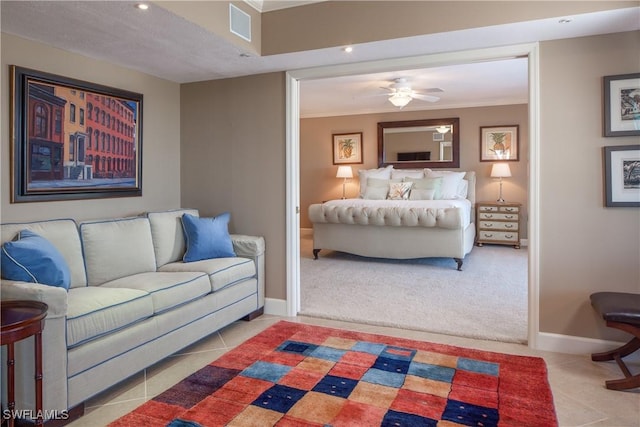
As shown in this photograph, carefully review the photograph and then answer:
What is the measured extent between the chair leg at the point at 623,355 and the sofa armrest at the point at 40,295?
2851 millimetres

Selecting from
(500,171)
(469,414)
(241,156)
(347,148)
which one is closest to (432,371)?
(469,414)

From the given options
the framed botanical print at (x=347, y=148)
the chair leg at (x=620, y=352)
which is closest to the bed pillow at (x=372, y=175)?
the framed botanical print at (x=347, y=148)

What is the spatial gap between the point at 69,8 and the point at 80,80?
962mm

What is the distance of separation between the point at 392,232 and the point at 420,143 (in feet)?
8.82

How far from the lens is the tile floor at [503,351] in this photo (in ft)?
7.19

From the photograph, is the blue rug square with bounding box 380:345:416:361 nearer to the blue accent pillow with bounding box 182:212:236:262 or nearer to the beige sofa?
the beige sofa

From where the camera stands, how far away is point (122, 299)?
7.98 feet

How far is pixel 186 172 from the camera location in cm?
A: 423

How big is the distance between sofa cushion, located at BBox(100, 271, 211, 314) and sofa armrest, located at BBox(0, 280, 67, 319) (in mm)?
633

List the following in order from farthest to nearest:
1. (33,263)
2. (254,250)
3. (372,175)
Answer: (372,175) → (254,250) → (33,263)

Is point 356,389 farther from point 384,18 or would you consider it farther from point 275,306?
point 384,18

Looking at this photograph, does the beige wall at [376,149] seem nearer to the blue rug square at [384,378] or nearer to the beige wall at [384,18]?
the beige wall at [384,18]

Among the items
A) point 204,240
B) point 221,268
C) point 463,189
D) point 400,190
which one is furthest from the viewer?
point 463,189

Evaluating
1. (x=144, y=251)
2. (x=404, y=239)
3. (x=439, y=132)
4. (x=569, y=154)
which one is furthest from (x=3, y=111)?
(x=439, y=132)
